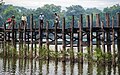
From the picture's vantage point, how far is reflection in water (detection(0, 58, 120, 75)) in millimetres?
34938

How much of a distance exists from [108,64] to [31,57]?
26.2ft

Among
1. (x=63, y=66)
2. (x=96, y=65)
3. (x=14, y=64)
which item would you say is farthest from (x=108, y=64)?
(x=14, y=64)

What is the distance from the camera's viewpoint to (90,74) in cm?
3419

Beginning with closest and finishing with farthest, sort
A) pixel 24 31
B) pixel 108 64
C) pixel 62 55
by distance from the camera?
pixel 108 64, pixel 62 55, pixel 24 31

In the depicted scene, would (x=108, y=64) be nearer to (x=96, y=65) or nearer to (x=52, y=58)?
(x=96, y=65)

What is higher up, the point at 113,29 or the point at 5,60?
the point at 113,29

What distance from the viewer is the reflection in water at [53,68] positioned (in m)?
34.9

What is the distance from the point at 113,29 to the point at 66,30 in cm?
468

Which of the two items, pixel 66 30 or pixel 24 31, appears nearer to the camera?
pixel 66 30

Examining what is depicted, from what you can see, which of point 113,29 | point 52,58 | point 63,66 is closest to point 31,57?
point 52,58

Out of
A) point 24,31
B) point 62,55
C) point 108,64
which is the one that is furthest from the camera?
point 24,31

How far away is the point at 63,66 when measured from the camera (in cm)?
3903

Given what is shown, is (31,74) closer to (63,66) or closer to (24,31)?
(63,66)

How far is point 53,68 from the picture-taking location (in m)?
37.8
